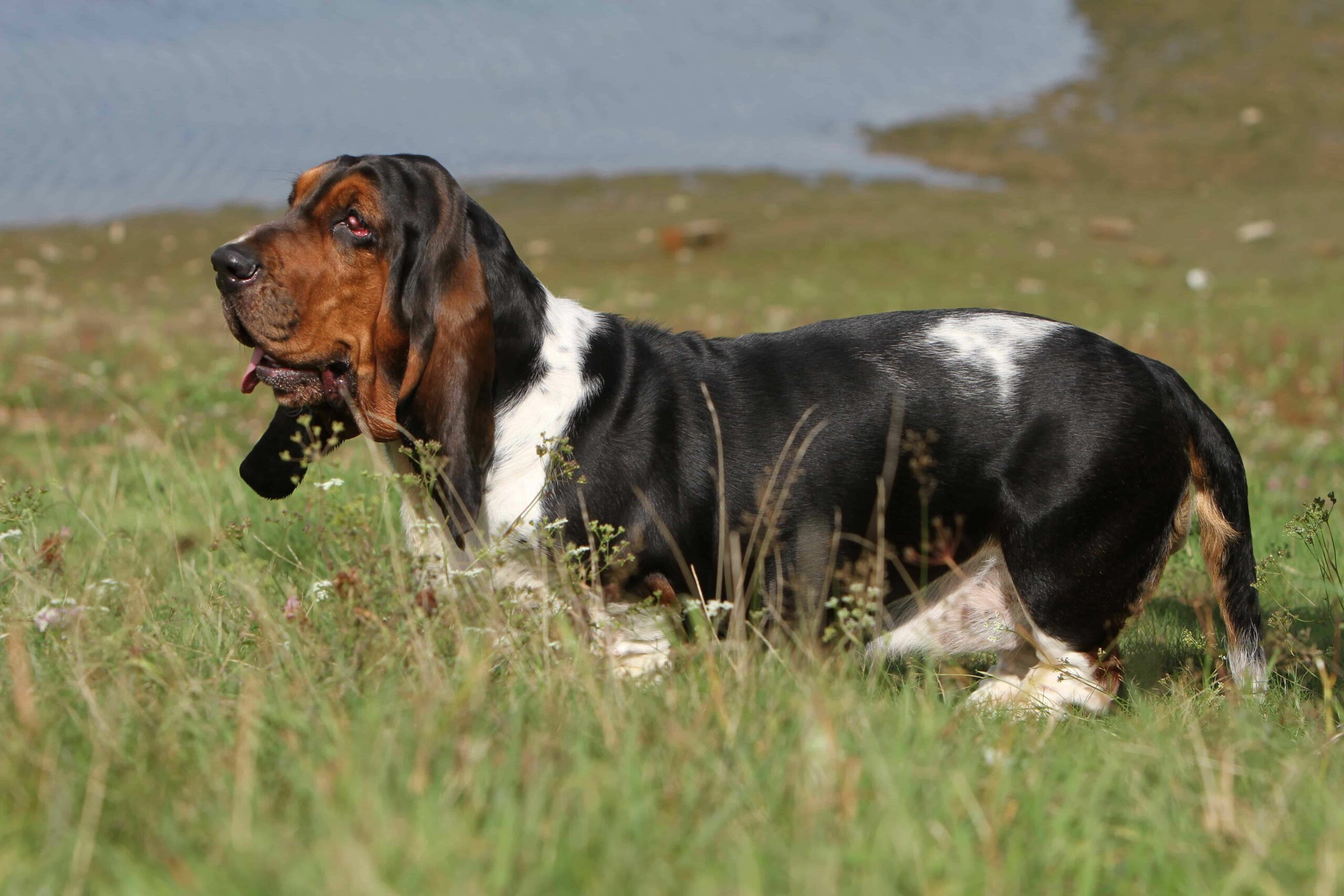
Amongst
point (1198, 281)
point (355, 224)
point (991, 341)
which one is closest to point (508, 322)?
point (355, 224)

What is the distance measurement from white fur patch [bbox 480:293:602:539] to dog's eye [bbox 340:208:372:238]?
0.57 meters

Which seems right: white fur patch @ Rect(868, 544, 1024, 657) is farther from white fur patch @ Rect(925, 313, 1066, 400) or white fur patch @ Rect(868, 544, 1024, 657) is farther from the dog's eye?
the dog's eye

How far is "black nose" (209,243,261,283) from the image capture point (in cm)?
315

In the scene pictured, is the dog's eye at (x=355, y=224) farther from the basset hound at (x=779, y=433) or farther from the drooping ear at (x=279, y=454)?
the drooping ear at (x=279, y=454)

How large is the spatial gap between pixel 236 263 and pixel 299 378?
0.37m

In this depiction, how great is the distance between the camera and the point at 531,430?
3387 millimetres

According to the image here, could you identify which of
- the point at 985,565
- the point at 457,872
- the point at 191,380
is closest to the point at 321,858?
the point at 457,872

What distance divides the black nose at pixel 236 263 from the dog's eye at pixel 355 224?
27cm

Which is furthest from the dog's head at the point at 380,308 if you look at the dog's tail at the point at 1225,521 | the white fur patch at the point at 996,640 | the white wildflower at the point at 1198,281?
the white wildflower at the point at 1198,281

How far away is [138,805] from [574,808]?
0.69 metres

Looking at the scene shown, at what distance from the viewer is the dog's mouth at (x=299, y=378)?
3359 millimetres

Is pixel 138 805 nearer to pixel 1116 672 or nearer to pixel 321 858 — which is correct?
pixel 321 858

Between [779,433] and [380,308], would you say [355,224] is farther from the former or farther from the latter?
[779,433]

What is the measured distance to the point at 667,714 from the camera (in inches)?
94.6
